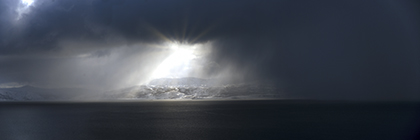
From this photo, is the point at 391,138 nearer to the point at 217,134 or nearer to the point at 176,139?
the point at 217,134

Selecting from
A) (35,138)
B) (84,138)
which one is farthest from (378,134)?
(35,138)

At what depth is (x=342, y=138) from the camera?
61.8m

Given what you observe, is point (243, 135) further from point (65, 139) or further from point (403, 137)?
point (65, 139)

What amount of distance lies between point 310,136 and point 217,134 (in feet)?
68.7

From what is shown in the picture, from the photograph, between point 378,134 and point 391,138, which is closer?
point 391,138

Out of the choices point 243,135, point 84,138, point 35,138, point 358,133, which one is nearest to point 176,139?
point 243,135

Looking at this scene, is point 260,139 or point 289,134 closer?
point 260,139

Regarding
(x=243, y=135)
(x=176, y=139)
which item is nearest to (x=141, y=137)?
(x=176, y=139)

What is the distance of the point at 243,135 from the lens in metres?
67.2

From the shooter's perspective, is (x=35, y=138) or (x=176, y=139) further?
(x=35, y=138)

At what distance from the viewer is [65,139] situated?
212 feet

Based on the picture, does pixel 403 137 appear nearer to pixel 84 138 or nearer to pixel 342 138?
pixel 342 138

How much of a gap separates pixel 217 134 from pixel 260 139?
462 inches

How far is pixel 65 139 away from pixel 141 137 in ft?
54.6
